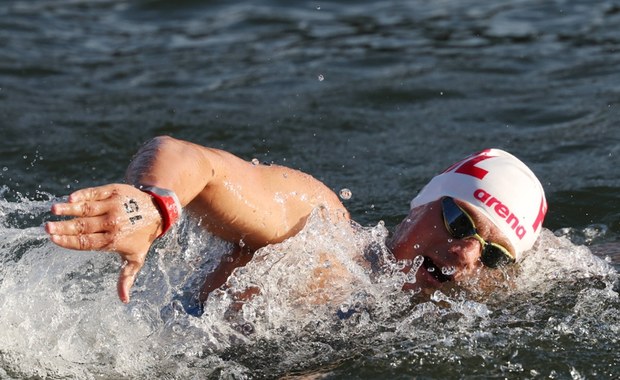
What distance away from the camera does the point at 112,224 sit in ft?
10.8

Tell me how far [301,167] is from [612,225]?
2.41 metres

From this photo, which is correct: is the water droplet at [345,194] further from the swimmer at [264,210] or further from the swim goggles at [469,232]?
the swim goggles at [469,232]

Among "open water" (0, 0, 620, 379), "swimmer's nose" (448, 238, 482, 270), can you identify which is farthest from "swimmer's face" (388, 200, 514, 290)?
"open water" (0, 0, 620, 379)

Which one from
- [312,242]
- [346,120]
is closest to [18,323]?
[312,242]

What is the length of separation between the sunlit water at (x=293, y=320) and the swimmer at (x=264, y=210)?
0.36 ft

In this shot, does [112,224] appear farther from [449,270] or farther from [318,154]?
[318,154]

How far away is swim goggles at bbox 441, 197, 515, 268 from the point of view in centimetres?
491

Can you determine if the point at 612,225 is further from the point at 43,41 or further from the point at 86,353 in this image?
the point at 43,41

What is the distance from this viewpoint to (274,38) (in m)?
12.2

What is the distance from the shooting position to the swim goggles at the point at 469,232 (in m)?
4.91

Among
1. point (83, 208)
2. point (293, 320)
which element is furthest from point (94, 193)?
point (293, 320)

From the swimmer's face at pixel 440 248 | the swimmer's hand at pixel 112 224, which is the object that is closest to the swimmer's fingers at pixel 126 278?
the swimmer's hand at pixel 112 224

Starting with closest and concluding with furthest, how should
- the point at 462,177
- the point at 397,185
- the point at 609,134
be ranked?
the point at 462,177 → the point at 397,185 → the point at 609,134

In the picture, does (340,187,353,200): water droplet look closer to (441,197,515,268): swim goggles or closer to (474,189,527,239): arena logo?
(441,197,515,268): swim goggles
